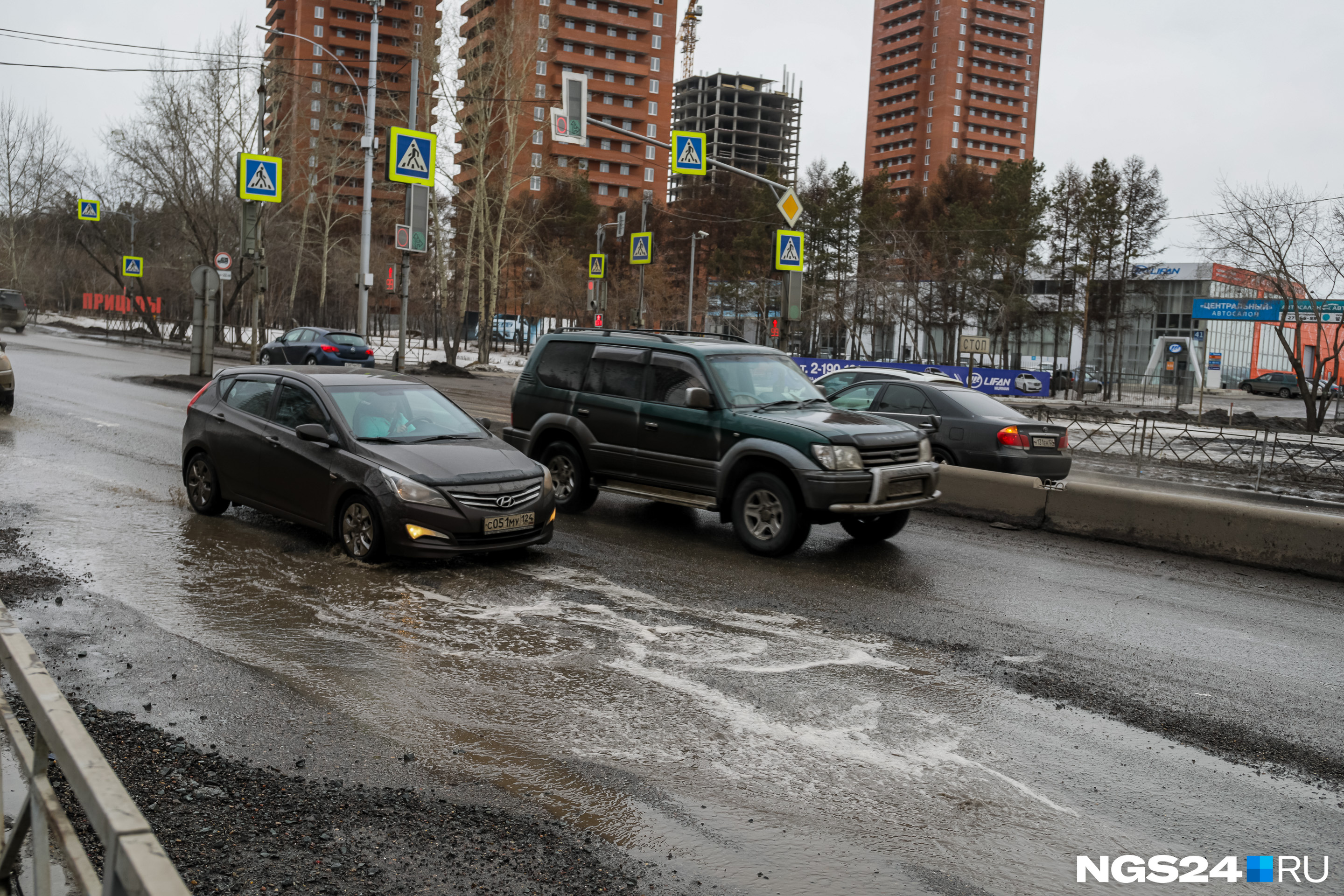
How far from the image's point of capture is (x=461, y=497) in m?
8.31

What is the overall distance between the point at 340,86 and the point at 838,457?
382 feet

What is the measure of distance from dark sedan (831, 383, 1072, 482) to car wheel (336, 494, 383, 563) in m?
7.41

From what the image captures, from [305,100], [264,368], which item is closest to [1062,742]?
[264,368]

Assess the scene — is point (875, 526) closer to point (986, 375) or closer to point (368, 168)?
point (368, 168)

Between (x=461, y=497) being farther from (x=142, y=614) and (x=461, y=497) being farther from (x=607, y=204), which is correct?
(x=607, y=204)

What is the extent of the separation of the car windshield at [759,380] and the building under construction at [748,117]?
165 meters

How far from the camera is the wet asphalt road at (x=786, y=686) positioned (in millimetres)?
4266

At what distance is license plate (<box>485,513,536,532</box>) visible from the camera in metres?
8.39

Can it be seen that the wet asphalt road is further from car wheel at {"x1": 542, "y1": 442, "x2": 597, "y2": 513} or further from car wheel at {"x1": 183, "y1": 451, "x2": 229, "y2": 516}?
car wheel at {"x1": 542, "y1": 442, "x2": 597, "y2": 513}

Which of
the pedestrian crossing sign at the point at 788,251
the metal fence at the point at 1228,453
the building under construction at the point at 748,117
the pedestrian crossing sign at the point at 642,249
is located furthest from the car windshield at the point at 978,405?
the building under construction at the point at 748,117

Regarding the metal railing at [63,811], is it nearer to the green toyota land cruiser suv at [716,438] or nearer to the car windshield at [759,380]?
the green toyota land cruiser suv at [716,438]

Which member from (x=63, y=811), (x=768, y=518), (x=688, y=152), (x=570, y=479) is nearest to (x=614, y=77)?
(x=688, y=152)

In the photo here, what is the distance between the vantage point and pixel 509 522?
335 inches

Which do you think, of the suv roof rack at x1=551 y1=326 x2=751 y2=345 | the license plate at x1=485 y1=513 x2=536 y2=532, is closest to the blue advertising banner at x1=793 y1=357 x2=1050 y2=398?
the suv roof rack at x1=551 y1=326 x2=751 y2=345
